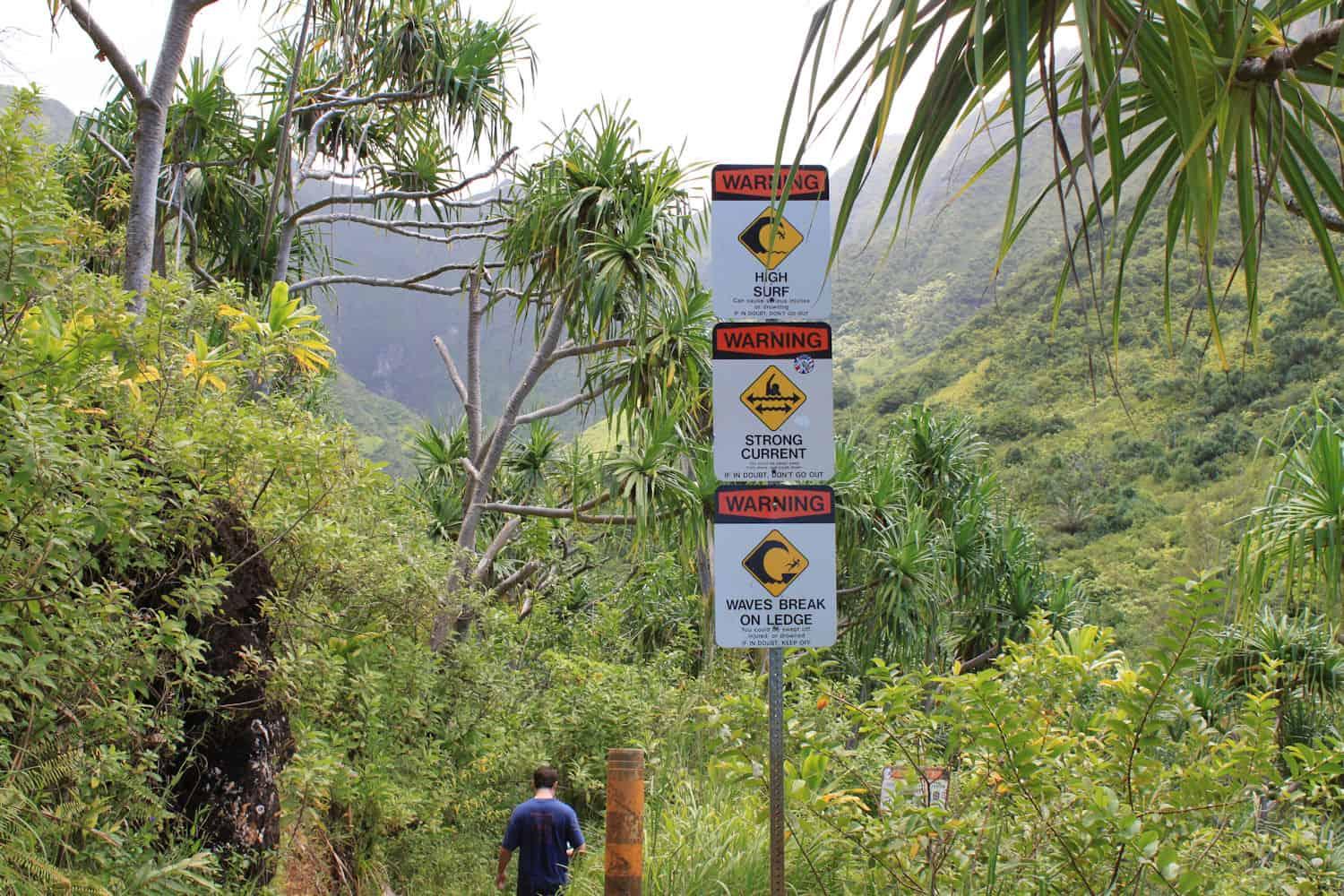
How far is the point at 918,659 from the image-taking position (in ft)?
41.6

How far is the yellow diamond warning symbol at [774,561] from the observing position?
279 cm

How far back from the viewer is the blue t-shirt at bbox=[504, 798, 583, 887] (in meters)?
5.05

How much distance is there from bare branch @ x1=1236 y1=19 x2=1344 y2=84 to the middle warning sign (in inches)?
45.0

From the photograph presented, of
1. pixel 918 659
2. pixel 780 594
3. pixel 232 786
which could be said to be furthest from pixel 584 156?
pixel 918 659

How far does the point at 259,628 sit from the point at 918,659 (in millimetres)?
9752

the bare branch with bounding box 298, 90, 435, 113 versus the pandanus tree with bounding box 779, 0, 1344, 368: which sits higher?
the bare branch with bounding box 298, 90, 435, 113

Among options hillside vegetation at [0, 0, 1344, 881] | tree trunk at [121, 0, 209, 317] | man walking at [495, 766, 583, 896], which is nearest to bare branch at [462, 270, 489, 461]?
hillside vegetation at [0, 0, 1344, 881]

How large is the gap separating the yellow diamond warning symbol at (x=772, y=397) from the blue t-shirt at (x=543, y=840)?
301 centimetres

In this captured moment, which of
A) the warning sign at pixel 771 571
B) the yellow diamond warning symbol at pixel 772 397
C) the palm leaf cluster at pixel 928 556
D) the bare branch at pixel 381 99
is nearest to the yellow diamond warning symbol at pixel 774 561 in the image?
the warning sign at pixel 771 571

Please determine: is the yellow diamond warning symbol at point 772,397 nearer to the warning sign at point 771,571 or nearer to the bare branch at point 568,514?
the warning sign at point 771,571

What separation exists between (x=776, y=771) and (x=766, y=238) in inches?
56.9

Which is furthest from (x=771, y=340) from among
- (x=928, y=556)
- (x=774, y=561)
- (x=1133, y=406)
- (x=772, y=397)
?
(x=1133, y=406)

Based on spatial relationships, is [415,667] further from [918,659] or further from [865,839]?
[918,659]

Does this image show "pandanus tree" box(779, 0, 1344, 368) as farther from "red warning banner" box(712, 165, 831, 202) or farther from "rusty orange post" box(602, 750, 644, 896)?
"rusty orange post" box(602, 750, 644, 896)
